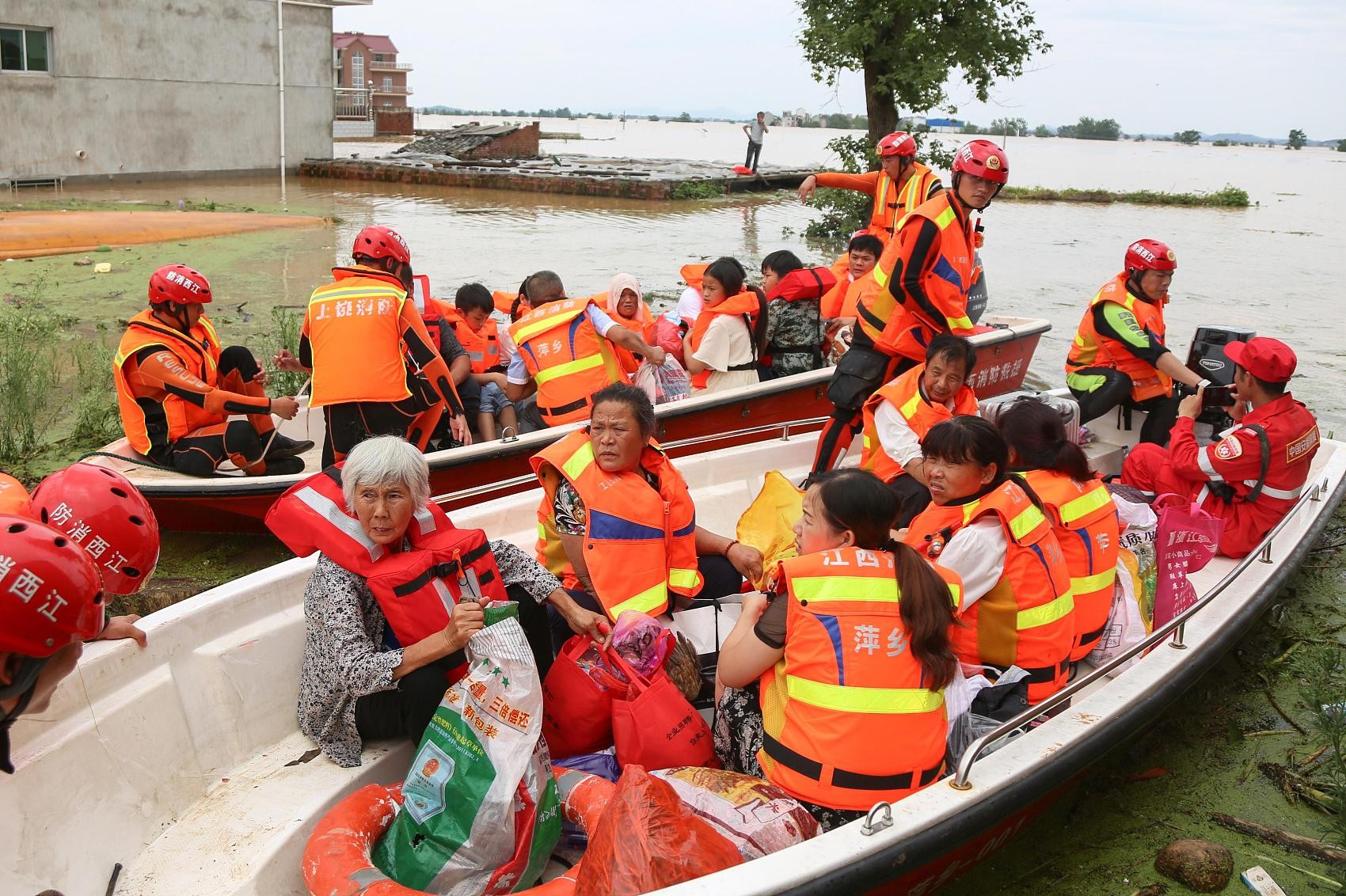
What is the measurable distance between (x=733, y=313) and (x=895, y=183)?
1986 mm

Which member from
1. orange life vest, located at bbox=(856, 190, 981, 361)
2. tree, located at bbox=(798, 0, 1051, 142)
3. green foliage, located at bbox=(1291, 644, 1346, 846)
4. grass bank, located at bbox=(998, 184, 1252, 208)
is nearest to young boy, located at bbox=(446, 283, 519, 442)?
orange life vest, located at bbox=(856, 190, 981, 361)

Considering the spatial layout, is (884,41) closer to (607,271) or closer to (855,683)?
(607,271)

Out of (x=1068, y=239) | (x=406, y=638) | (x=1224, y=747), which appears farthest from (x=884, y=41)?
(x=406, y=638)

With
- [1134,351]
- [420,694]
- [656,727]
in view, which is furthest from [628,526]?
[1134,351]

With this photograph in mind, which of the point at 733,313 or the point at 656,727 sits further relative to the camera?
the point at 733,313

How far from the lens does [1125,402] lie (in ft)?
20.1

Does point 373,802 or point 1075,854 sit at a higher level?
point 373,802

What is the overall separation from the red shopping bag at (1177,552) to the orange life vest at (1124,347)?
2037mm

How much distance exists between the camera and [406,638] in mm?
2904

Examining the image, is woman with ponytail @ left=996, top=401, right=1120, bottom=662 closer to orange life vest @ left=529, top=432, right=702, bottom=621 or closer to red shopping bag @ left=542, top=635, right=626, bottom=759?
orange life vest @ left=529, top=432, right=702, bottom=621

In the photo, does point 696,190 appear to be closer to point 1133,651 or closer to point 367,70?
point 1133,651

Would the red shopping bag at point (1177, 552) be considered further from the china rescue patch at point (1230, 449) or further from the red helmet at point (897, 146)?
the red helmet at point (897, 146)

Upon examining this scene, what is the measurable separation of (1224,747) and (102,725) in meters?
3.85

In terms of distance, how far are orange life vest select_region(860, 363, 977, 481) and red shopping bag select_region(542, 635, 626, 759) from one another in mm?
1730
